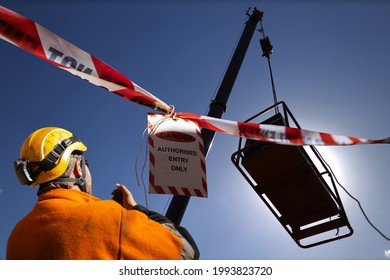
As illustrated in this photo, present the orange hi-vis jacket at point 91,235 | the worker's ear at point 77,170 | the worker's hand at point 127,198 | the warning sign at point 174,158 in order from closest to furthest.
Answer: the orange hi-vis jacket at point 91,235 → the worker's hand at point 127,198 → the worker's ear at point 77,170 → the warning sign at point 174,158

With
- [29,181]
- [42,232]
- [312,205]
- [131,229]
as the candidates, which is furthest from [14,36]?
[312,205]

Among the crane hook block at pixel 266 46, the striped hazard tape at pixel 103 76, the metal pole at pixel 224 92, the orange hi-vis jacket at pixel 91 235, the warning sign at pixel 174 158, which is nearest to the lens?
the orange hi-vis jacket at pixel 91 235

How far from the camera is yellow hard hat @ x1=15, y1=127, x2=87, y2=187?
289cm

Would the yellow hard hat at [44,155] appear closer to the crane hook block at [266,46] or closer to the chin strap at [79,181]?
the chin strap at [79,181]

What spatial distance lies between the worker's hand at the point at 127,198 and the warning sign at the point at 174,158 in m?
0.63

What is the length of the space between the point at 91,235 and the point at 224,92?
7.53m

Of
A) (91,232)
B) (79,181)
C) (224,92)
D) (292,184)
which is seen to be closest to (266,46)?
(224,92)

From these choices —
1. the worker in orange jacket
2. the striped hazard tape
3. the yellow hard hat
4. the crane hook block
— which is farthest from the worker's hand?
the crane hook block

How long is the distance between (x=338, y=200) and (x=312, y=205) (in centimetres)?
53

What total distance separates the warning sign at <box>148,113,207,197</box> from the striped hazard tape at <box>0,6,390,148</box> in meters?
0.30

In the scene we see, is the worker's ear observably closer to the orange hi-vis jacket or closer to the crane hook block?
the orange hi-vis jacket

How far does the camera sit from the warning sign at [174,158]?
3604mm

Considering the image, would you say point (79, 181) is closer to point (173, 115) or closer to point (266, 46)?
point (173, 115)

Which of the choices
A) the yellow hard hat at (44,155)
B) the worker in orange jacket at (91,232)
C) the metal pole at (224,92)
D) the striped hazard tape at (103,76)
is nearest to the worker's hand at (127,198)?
the worker in orange jacket at (91,232)
